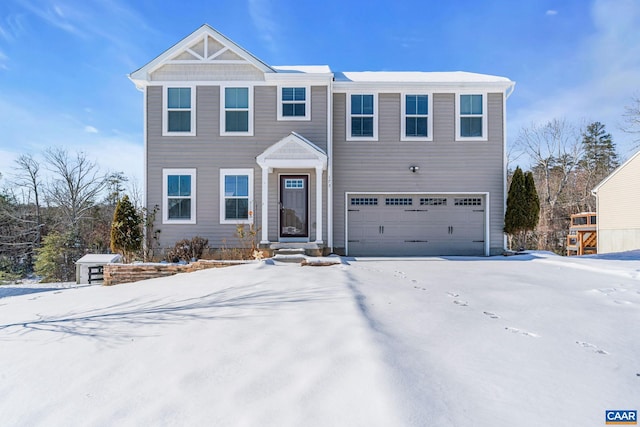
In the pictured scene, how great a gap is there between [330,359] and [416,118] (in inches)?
387

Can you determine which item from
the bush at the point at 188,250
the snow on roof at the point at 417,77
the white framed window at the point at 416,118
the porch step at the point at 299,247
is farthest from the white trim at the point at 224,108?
the white framed window at the point at 416,118

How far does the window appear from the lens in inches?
439

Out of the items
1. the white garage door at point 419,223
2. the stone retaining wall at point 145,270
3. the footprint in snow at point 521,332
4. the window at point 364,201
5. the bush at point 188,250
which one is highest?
the window at point 364,201

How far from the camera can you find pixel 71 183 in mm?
24094

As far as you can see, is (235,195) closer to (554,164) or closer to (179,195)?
(179,195)

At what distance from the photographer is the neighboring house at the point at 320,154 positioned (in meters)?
10.5

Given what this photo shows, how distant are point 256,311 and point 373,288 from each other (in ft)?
6.41

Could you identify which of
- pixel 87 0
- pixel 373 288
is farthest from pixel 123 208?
pixel 373 288

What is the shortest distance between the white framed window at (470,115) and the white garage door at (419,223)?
2.01 m

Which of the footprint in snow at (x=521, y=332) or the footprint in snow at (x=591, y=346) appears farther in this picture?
the footprint in snow at (x=521, y=332)

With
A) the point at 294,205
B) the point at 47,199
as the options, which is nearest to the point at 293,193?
the point at 294,205

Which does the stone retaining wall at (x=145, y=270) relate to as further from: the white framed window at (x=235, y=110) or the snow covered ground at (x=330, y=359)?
the white framed window at (x=235, y=110)

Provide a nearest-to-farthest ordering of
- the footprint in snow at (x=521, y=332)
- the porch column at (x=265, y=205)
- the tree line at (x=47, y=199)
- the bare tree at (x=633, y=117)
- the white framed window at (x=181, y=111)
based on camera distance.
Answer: the footprint in snow at (x=521, y=332) < the porch column at (x=265, y=205) < the white framed window at (x=181, y=111) < the bare tree at (x=633, y=117) < the tree line at (x=47, y=199)

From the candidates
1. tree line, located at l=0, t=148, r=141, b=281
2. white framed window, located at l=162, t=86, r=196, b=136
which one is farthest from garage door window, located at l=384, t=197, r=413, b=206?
tree line, located at l=0, t=148, r=141, b=281
